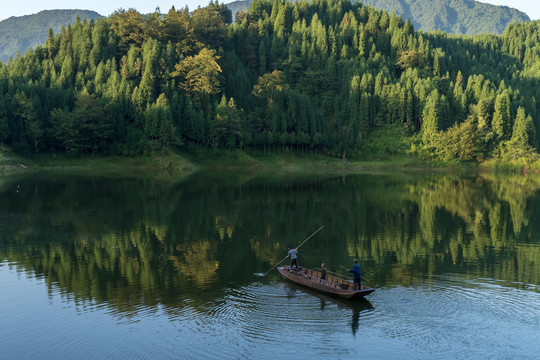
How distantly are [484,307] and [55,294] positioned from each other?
24.8m

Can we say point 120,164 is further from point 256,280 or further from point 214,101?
point 256,280

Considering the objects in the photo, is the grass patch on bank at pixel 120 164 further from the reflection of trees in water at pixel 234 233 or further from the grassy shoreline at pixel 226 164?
the reflection of trees in water at pixel 234 233

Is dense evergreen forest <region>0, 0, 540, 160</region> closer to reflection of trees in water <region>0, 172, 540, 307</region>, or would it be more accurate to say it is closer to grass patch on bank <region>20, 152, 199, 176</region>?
grass patch on bank <region>20, 152, 199, 176</region>

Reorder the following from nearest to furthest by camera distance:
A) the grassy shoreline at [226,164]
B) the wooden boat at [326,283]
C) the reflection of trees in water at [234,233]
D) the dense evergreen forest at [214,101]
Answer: the wooden boat at [326,283] → the reflection of trees in water at [234,233] → the grassy shoreline at [226,164] → the dense evergreen forest at [214,101]

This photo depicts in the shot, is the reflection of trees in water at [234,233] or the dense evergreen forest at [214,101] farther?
the dense evergreen forest at [214,101]

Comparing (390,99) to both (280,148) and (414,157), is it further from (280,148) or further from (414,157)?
(280,148)

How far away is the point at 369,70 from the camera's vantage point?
191375 mm

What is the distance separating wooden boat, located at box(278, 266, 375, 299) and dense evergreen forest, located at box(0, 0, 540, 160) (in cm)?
10070

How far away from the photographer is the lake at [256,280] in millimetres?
24453

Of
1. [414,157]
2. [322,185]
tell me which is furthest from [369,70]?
[322,185]

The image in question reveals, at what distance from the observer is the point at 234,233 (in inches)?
1993

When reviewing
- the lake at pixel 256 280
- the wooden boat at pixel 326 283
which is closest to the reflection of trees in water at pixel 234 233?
the lake at pixel 256 280

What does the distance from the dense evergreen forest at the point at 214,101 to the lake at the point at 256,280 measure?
65.7 metres

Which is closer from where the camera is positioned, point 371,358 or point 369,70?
point 371,358
